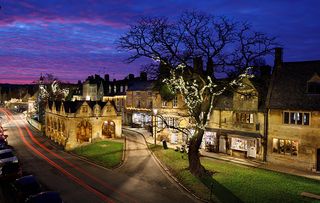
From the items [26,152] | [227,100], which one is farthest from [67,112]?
[227,100]

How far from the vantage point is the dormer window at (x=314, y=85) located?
31.1 metres

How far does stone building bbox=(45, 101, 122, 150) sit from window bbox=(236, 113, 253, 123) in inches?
796

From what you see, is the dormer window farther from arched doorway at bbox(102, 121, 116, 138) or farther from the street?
arched doorway at bbox(102, 121, 116, 138)

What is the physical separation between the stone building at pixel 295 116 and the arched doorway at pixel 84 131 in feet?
87.8

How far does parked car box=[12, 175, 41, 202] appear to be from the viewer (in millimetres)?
20475

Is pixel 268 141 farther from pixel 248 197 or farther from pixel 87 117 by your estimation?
pixel 87 117

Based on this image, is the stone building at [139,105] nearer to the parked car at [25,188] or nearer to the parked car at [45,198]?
the parked car at [25,188]

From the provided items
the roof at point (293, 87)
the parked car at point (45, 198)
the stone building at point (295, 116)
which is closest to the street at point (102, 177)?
the parked car at point (45, 198)

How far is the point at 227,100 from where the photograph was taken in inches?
1513

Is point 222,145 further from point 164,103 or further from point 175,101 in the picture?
point 164,103

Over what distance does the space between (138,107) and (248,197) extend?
3878 cm

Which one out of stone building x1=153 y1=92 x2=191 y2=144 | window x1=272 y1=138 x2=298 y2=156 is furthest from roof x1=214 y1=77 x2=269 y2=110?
stone building x1=153 y1=92 x2=191 y2=144

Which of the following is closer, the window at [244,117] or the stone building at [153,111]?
the window at [244,117]

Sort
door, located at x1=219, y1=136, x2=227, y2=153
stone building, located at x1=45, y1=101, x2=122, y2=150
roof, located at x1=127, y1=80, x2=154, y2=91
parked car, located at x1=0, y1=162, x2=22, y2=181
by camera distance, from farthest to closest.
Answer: roof, located at x1=127, y1=80, x2=154, y2=91 < stone building, located at x1=45, y1=101, x2=122, y2=150 < door, located at x1=219, y1=136, x2=227, y2=153 < parked car, located at x1=0, y1=162, x2=22, y2=181
